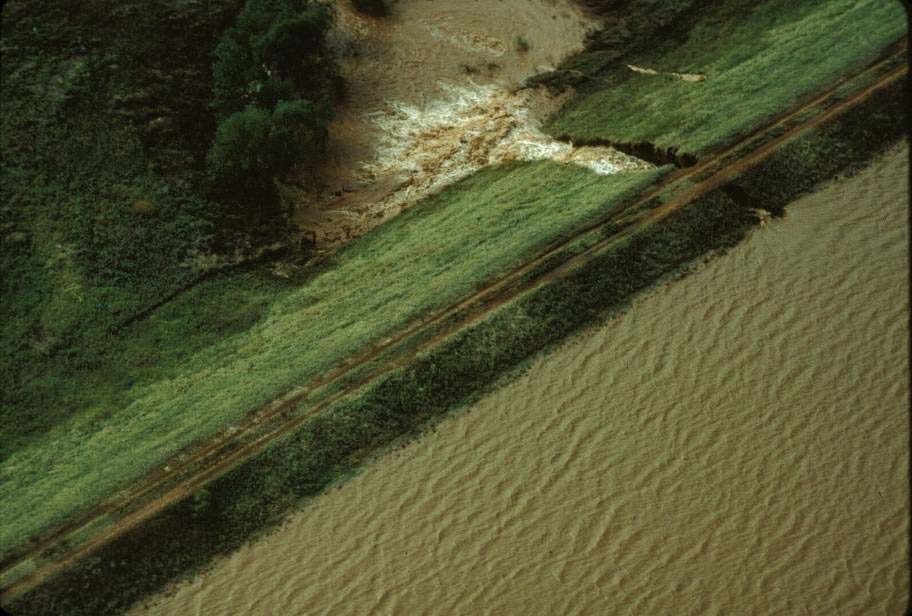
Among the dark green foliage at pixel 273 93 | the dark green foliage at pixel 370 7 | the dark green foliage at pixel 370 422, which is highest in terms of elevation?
the dark green foliage at pixel 370 7

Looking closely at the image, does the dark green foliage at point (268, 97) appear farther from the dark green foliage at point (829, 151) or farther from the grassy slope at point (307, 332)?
the dark green foliage at point (829, 151)

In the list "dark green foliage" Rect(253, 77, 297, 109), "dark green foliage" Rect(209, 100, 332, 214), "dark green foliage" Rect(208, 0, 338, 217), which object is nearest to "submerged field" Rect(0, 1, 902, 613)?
"dark green foliage" Rect(209, 100, 332, 214)

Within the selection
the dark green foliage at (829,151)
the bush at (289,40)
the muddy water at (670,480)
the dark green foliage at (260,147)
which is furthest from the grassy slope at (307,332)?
the bush at (289,40)

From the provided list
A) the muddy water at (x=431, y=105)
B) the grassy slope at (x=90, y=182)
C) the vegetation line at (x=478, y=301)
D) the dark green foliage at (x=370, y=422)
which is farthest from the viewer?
the muddy water at (x=431, y=105)

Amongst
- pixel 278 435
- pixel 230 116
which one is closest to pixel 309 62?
pixel 230 116

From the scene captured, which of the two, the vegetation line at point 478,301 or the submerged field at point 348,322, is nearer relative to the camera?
the vegetation line at point 478,301

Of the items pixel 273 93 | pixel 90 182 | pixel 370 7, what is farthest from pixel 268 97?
pixel 370 7

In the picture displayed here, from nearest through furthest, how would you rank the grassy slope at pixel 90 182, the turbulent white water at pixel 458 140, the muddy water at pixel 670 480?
the muddy water at pixel 670 480 → the grassy slope at pixel 90 182 → the turbulent white water at pixel 458 140

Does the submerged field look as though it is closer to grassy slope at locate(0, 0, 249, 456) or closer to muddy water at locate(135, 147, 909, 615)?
grassy slope at locate(0, 0, 249, 456)
